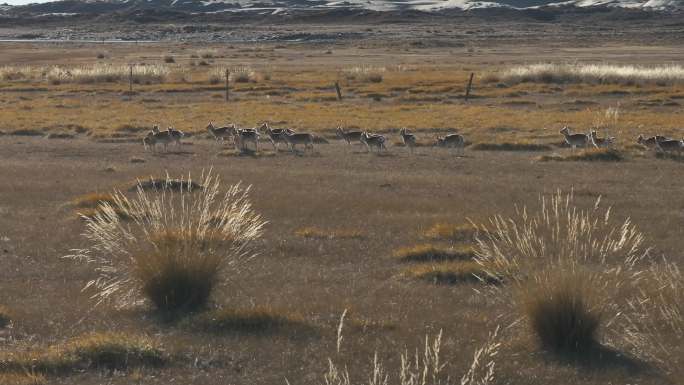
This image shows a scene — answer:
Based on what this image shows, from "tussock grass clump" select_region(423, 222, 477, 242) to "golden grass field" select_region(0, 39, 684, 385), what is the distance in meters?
0.05

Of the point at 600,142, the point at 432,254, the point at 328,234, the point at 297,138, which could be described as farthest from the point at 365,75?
the point at 432,254

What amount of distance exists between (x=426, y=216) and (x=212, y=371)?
8.07 metres

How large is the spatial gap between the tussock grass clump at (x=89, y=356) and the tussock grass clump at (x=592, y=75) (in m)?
44.2

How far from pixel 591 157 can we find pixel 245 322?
1567 centimetres

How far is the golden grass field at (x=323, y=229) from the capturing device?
880cm

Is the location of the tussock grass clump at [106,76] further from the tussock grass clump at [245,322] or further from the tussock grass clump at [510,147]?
the tussock grass clump at [245,322]

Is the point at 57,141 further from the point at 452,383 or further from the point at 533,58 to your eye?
the point at 533,58

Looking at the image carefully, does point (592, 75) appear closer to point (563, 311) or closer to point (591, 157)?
point (591, 157)

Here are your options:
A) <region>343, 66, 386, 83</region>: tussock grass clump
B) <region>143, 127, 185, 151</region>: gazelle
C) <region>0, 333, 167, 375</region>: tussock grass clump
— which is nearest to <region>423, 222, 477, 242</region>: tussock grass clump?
<region>0, 333, 167, 375</region>: tussock grass clump

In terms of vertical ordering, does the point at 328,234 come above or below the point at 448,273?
below

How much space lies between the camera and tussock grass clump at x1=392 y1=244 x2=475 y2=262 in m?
13.0

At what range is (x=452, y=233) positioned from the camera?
14461 mm

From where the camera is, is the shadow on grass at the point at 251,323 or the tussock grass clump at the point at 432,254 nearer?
the shadow on grass at the point at 251,323

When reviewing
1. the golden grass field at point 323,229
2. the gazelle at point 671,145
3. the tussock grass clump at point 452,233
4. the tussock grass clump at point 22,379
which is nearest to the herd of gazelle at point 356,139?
the gazelle at point 671,145
